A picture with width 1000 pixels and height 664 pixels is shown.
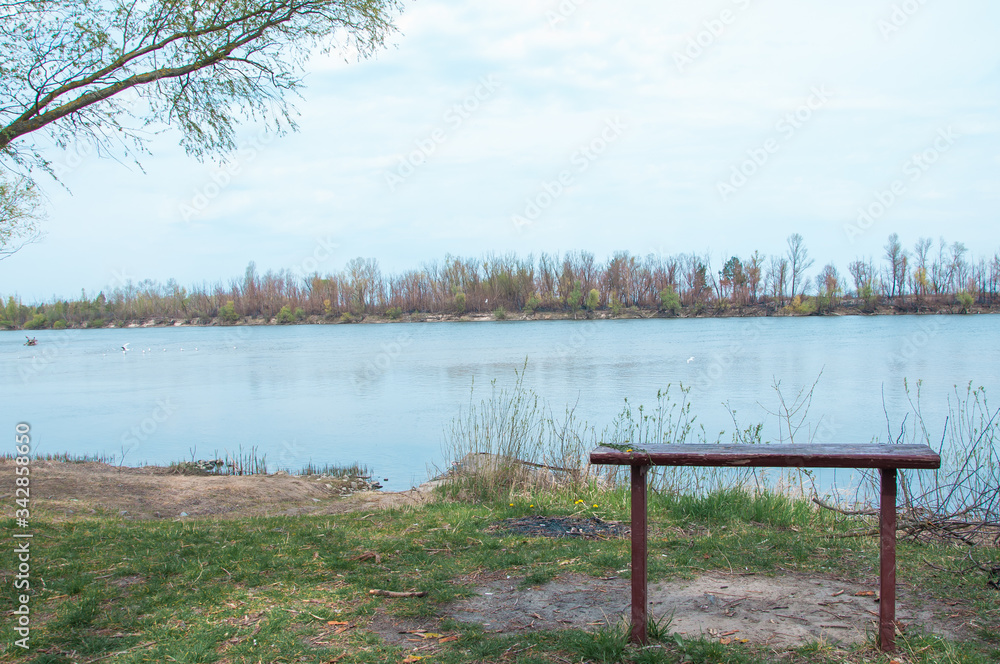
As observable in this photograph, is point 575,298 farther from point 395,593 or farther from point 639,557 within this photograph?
point 639,557

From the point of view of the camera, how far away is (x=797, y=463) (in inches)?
138

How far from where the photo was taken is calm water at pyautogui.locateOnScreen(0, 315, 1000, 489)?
1769cm

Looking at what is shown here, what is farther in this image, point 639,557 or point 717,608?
point 717,608

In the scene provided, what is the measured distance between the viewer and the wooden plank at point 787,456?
3.35 m

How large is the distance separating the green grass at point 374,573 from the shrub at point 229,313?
10684 cm

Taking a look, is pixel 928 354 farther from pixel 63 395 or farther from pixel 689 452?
pixel 63 395

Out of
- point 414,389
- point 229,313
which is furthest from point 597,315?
point 414,389

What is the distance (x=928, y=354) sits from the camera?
31.9m

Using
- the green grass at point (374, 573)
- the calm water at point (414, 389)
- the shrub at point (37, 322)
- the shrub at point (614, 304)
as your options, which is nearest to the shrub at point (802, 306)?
the shrub at point (614, 304)

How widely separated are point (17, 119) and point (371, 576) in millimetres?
4964

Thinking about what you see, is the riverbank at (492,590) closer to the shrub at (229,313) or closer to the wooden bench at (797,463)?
the wooden bench at (797,463)

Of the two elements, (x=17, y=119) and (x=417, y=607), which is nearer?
(x=417, y=607)

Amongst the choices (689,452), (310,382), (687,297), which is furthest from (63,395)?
(687,297)

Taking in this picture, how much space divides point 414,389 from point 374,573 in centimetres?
2233
